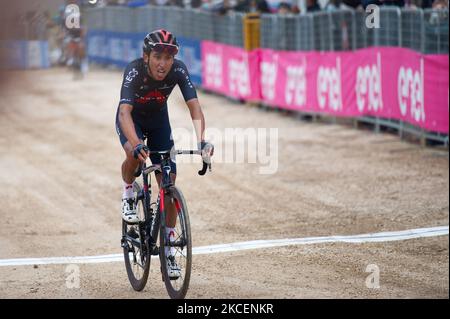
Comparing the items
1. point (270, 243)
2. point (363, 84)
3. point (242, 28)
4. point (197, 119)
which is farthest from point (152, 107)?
point (242, 28)

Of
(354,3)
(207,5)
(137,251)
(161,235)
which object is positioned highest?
(354,3)

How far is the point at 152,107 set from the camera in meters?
8.13

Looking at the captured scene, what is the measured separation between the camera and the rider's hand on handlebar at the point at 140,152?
736 centimetres

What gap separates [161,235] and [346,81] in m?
11.3

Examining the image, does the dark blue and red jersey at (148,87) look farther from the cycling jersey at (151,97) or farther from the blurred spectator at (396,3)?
the blurred spectator at (396,3)

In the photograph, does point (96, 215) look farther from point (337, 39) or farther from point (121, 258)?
point (337, 39)

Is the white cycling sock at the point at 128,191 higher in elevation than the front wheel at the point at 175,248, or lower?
higher

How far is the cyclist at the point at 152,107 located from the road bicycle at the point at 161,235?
0.18 ft

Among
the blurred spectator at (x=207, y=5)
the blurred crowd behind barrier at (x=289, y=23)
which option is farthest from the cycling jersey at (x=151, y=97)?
the blurred spectator at (x=207, y=5)

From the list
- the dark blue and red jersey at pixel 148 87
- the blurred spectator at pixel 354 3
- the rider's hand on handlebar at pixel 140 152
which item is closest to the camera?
the rider's hand on handlebar at pixel 140 152

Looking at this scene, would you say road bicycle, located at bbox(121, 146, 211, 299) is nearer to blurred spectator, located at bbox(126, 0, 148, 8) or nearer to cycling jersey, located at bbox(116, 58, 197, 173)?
cycling jersey, located at bbox(116, 58, 197, 173)

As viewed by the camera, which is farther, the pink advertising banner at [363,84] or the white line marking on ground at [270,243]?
the pink advertising banner at [363,84]

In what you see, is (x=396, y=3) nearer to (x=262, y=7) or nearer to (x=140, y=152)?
(x=262, y=7)
